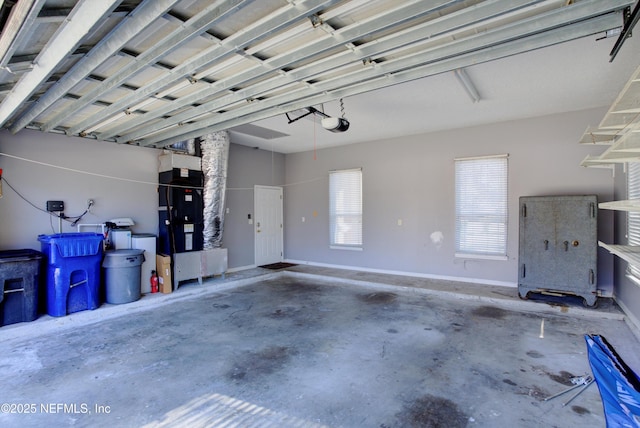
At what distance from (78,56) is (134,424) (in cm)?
276

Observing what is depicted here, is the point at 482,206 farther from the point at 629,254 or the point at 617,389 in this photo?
the point at 617,389

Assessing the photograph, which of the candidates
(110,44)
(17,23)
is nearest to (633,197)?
(110,44)

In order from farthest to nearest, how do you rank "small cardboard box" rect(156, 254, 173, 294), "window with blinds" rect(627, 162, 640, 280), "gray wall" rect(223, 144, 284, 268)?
"gray wall" rect(223, 144, 284, 268)
"small cardboard box" rect(156, 254, 173, 294)
"window with blinds" rect(627, 162, 640, 280)

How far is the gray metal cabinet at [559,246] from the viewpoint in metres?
4.40

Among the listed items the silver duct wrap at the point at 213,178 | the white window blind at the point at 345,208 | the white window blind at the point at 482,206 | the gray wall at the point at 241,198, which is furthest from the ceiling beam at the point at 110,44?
the white window blind at the point at 482,206

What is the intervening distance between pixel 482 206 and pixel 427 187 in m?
1.03

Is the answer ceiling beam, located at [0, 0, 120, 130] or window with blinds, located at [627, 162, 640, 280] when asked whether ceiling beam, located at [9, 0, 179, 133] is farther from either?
window with blinds, located at [627, 162, 640, 280]

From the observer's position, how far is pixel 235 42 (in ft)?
7.57

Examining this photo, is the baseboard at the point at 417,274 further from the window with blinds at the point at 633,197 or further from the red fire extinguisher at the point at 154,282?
the red fire extinguisher at the point at 154,282

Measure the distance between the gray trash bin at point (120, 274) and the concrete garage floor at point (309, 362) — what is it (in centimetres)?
19

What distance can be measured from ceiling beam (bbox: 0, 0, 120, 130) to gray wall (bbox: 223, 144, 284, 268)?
159 inches

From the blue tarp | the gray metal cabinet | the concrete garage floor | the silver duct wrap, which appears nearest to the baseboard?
the concrete garage floor

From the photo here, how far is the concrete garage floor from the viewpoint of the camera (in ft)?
7.53

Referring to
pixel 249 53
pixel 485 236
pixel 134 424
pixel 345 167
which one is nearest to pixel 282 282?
pixel 345 167
